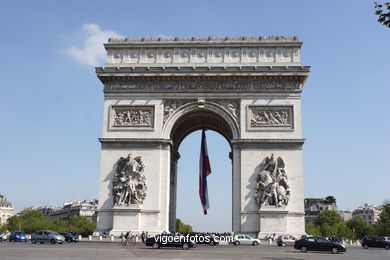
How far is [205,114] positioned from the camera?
36781 millimetres

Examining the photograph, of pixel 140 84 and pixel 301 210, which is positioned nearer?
pixel 301 210

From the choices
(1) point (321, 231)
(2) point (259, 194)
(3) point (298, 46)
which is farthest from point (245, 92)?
(1) point (321, 231)

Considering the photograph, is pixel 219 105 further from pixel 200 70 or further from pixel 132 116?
pixel 132 116

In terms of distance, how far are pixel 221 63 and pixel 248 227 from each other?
1253 cm

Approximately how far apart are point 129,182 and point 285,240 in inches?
460

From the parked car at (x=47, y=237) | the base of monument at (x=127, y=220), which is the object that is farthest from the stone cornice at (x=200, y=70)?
the parked car at (x=47, y=237)

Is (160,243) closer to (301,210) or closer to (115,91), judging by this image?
(301,210)

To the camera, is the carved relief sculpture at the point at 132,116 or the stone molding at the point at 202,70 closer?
the stone molding at the point at 202,70

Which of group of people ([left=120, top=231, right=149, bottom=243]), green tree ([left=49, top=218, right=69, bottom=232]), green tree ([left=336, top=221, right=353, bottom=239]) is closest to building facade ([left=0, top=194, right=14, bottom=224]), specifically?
green tree ([left=49, top=218, right=69, bottom=232])

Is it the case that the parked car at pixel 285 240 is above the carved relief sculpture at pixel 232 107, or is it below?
below

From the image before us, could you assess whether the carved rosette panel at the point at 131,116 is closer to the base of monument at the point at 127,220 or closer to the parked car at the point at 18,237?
the base of monument at the point at 127,220

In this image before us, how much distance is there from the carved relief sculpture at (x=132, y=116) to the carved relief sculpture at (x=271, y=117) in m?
7.90

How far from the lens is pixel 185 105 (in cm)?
3522

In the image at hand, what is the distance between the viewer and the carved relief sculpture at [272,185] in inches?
1280
